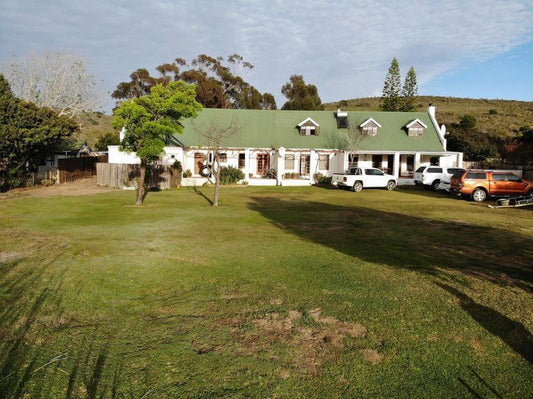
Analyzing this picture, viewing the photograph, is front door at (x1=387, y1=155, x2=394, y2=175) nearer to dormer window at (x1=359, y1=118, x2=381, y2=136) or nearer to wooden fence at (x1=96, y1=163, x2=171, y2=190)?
dormer window at (x1=359, y1=118, x2=381, y2=136)

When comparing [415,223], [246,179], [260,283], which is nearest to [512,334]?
[260,283]

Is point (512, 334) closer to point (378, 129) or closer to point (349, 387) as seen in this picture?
point (349, 387)

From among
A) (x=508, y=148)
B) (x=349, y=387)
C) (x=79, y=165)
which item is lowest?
(x=349, y=387)

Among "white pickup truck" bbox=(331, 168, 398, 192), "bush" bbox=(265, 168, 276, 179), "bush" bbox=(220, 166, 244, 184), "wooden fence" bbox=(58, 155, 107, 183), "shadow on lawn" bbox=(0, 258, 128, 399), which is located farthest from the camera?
"bush" bbox=(265, 168, 276, 179)

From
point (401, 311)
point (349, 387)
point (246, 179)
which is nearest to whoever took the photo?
point (349, 387)

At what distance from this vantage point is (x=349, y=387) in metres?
3.72

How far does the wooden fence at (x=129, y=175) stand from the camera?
27.0m

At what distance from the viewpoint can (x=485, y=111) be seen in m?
79.5

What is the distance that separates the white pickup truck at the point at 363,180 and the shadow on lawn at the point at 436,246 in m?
11.6

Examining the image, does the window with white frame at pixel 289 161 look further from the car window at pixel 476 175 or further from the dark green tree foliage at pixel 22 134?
the dark green tree foliage at pixel 22 134

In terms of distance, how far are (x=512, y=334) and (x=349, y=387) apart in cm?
265

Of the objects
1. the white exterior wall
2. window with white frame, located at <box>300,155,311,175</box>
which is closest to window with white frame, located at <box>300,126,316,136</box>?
window with white frame, located at <box>300,155,311,175</box>

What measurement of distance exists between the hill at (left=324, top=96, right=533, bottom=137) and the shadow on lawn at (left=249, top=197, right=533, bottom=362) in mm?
52968

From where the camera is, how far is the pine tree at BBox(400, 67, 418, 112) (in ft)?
193
